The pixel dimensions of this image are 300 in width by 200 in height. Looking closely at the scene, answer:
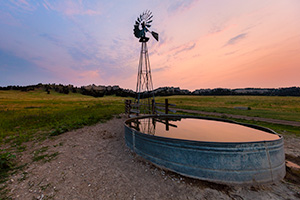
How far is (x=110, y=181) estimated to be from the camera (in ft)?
14.1

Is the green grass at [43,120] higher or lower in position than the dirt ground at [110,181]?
higher

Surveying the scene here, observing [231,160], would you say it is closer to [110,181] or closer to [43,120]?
[110,181]

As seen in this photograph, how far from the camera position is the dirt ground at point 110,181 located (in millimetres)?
3662

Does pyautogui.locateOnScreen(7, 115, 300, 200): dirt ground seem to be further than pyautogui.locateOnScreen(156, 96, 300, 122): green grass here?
No

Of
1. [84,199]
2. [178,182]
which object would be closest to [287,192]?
[178,182]

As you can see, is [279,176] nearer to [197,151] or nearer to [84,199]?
[197,151]

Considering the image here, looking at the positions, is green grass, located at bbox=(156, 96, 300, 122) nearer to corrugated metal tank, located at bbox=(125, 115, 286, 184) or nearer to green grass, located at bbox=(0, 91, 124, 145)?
corrugated metal tank, located at bbox=(125, 115, 286, 184)

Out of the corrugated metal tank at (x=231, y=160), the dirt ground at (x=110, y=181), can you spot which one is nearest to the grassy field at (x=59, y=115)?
the dirt ground at (x=110, y=181)

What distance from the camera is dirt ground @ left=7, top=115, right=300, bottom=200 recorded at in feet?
12.0

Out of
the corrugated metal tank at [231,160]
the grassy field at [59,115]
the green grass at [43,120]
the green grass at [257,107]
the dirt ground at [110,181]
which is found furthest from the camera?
the green grass at [257,107]

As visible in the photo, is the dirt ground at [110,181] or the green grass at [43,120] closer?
the dirt ground at [110,181]

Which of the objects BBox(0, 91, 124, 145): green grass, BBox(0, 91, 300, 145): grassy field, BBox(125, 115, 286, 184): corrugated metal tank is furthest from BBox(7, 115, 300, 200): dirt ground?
BBox(0, 91, 300, 145): grassy field

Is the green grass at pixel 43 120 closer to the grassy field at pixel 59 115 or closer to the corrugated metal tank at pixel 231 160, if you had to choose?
the grassy field at pixel 59 115

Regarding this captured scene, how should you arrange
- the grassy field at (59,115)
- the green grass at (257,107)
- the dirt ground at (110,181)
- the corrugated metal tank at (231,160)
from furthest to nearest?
the green grass at (257,107) → the grassy field at (59,115) → the corrugated metal tank at (231,160) → the dirt ground at (110,181)
